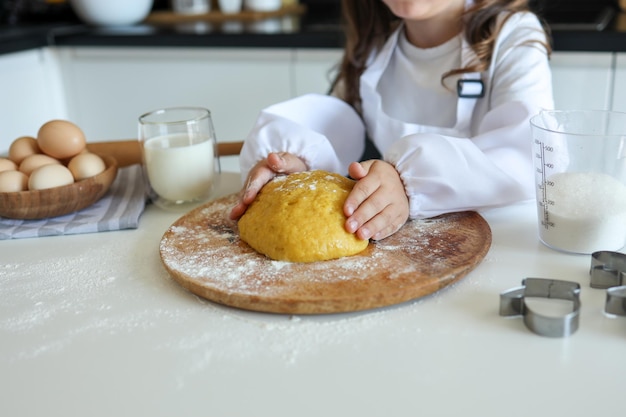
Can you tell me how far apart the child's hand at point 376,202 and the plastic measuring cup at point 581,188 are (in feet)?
0.57

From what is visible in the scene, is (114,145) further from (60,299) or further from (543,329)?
(543,329)

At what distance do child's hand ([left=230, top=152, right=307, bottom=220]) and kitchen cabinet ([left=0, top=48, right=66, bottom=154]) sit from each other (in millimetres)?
1311

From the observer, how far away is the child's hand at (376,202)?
2.58 ft

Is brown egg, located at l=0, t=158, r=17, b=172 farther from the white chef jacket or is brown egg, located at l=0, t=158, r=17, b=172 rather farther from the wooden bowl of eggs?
the white chef jacket

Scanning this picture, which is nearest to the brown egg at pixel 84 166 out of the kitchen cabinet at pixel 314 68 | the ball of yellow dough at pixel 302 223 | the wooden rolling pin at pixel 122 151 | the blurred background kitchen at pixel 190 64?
the wooden rolling pin at pixel 122 151

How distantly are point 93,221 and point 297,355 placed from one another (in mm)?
466

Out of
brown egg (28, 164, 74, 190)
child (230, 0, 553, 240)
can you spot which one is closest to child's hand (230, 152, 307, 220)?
child (230, 0, 553, 240)

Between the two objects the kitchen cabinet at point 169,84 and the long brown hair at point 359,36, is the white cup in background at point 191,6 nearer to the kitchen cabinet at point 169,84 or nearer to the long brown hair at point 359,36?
the kitchen cabinet at point 169,84

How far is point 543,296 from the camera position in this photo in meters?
0.66

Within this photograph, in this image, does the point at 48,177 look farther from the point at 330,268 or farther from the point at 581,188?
the point at 581,188

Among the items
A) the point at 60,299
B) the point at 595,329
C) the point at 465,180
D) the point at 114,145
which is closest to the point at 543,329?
the point at 595,329

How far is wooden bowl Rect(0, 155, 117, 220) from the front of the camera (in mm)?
915

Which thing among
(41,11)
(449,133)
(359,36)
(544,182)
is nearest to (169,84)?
(41,11)

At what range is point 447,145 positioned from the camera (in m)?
0.87
